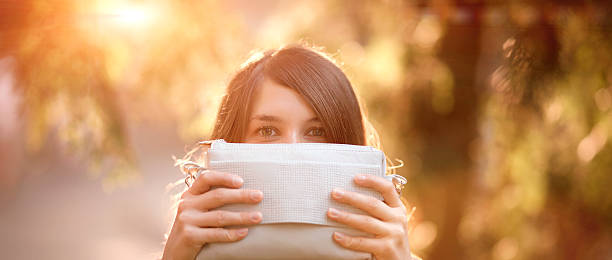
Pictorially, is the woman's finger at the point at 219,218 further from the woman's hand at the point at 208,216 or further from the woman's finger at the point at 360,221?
the woman's finger at the point at 360,221

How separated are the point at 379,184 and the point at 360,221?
9 centimetres

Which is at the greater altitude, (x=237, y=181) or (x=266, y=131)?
(x=266, y=131)

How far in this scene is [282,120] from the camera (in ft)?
4.50

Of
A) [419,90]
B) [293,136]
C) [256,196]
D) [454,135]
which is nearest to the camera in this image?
[256,196]

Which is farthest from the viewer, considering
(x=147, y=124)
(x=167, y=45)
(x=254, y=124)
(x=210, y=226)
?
(x=147, y=124)

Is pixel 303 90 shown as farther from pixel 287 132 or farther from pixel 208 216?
pixel 208 216

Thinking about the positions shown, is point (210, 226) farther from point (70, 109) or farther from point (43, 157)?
point (43, 157)

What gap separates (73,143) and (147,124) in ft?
2.02

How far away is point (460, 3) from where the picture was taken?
2.47 metres

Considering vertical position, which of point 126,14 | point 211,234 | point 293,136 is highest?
point 126,14

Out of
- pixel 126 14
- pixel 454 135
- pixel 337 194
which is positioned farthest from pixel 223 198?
pixel 454 135

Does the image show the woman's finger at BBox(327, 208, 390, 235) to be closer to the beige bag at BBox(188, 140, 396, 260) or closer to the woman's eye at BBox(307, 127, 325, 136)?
the beige bag at BBox(188, 140, 396, 260)

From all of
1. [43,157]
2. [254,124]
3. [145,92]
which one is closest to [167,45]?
[145,92]

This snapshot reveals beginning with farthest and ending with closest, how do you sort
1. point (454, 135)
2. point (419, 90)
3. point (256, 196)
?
point (454, 135) → point (419, 90) → point (256, 196)
